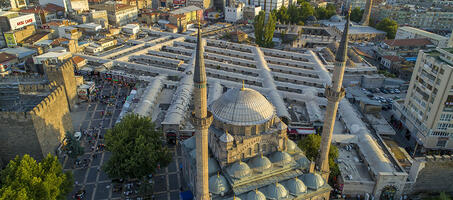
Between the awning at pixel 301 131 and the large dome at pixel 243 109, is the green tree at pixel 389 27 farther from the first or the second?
the large dome at pixel 243 109

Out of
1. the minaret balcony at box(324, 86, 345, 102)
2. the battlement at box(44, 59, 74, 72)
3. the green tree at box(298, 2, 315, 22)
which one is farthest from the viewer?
the green tree at box(298, 2, 315, 22)

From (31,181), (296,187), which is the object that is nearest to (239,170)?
(296,187)

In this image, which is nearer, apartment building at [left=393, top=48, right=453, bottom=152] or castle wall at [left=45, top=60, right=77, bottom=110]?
apartment building at [left=393, top=48, right=453, bottom=152]

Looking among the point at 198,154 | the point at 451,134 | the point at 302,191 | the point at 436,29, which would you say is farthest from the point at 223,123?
the point at 436,29

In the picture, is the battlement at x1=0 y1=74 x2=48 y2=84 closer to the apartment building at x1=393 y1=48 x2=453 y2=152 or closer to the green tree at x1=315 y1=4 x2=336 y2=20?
the apartment building at x1=393 y1=48 x2=453 y2=152

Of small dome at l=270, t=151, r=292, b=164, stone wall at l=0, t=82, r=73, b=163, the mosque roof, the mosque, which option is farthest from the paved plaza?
small dome at l=270, t=151, r=292, b=164

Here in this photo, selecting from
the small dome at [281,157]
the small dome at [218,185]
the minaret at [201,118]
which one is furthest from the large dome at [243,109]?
the small dome at [218,185]

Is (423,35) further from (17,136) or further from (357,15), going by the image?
(17,136)

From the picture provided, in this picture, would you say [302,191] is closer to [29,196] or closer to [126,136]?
[126,136]
